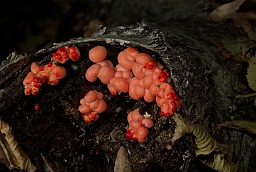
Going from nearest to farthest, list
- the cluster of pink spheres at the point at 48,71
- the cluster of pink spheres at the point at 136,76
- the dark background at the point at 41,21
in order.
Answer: the cluster of pink spheres at the point at 136,76
the cluster of pink spheres at the point at 48,71
the dark background at the point at 41,21

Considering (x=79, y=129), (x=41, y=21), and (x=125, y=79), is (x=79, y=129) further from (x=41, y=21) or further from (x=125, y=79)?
(x=41, y=21)

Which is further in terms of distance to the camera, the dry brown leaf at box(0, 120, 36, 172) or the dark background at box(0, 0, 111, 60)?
the dark background at box(0, 0, 111, 60)

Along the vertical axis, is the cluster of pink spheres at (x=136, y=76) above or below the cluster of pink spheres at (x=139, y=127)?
above

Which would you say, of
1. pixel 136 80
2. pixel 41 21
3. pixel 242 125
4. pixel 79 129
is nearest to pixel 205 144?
pixel 242 125

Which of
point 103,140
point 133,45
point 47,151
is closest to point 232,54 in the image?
point 133,45

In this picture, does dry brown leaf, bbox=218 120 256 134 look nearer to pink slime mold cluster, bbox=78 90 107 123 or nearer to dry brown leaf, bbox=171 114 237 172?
dry brown leaf, bbox=171 114 237 172

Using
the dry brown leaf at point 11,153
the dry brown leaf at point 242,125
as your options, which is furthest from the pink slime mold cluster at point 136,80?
the dry brown leaf at point 11,153

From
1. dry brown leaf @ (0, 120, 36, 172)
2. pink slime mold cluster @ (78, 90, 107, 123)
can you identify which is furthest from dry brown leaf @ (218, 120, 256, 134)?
dry brown leaf @ (0, 120, 36, 172)

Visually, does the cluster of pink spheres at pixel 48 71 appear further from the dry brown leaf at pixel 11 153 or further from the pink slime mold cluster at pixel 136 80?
the dry brown leaf at pixel 11 153
